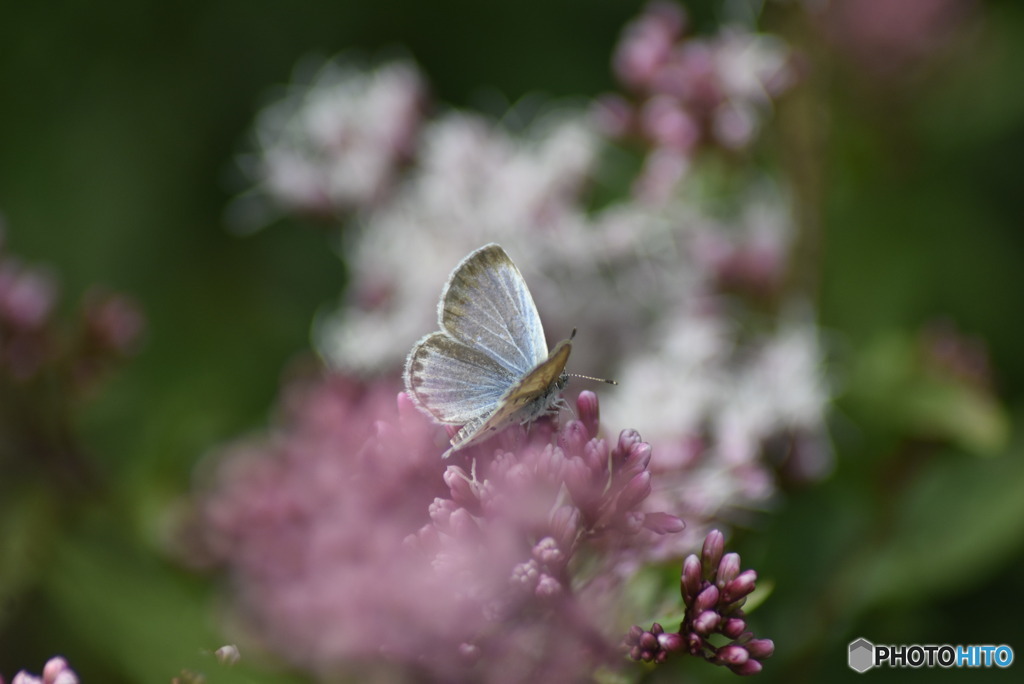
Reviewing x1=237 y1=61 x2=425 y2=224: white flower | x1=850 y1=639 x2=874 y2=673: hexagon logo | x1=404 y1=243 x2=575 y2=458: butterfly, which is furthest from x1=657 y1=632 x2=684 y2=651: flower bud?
x1=237 y1=61 x2=425 y2=224: white flower

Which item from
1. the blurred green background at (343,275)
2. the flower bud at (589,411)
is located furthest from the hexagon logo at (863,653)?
the flower bud at (589,411)

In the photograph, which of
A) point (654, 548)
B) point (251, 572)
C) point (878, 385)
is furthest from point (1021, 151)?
point (251, 572)

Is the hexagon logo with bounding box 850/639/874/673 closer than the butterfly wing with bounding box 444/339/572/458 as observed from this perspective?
No

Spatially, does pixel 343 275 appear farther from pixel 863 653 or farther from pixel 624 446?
pixel 624 446

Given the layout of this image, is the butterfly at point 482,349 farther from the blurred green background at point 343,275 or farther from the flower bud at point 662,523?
the blurred green background at point 343,275

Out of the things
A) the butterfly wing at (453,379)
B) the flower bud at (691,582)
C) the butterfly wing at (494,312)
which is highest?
the butterfly wing at (494,312)

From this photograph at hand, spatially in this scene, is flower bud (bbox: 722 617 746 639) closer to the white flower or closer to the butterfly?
the butterfly

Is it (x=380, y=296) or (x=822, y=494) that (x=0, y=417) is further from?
(x=822, y=494)
